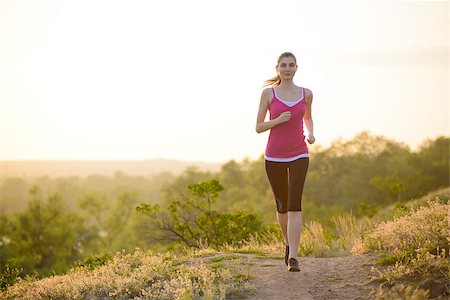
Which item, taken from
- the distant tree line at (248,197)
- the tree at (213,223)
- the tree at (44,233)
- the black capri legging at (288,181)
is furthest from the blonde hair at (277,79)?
the tree at (44,233)

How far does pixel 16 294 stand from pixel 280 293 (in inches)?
158

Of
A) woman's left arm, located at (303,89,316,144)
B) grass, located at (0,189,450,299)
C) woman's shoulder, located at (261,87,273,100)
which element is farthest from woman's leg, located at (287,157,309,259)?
woman's shoulder, located at (261,87,273,100)

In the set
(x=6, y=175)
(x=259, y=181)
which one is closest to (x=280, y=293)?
(x=259, y=181)

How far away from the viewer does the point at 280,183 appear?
7.20 metres

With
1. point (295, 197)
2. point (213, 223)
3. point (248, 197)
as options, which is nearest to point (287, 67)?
point (295, 197)

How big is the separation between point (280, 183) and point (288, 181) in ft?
0.35

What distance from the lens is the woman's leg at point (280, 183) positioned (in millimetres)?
7125

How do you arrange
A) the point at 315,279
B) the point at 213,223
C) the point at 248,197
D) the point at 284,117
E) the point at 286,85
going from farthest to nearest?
1. the point at 248,197
2. the point at 213,223
3. the point at 286,85
4. the point at 315,279
5. the point at 284,117

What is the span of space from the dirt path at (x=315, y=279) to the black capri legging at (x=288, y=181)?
0.85 meters

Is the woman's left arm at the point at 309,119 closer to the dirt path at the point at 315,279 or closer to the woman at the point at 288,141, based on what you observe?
the woman at the point at 288,141

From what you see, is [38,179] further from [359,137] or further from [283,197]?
[283,197]

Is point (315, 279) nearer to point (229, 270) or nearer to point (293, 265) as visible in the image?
point (293, 265)

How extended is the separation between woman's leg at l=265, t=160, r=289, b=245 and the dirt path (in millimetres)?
709

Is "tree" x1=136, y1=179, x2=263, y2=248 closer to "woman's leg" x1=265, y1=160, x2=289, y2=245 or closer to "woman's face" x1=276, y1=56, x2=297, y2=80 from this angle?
"woman's leg" x1=265, y1=160, x2=289, y2=245
